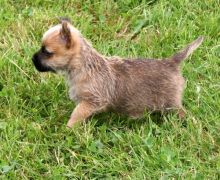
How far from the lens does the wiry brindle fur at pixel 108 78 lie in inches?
192

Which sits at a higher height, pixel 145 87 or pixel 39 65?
pixel 39 65

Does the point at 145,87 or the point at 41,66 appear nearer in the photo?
the point at 41,66

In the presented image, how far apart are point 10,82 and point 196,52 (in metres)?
1.77

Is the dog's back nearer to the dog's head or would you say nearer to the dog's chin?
the dog's head

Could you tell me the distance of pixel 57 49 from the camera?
4.84 m

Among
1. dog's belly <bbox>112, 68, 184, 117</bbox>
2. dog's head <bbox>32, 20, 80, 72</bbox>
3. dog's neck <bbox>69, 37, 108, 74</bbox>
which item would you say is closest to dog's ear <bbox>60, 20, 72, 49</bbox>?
dog's head <bbox>32, 20, 80, 72</bbox>

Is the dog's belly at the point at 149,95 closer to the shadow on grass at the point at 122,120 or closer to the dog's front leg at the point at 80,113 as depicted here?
the shadow on grass at the point at 122,120

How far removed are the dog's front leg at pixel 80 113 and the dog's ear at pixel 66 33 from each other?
49 cm

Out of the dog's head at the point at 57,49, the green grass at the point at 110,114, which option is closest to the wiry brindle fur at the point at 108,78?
the dog's head at the point at 57,49

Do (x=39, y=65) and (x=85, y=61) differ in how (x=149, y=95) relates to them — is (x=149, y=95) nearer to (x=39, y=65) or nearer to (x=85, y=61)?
(x=85, y=61)

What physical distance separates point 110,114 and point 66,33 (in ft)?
2.69

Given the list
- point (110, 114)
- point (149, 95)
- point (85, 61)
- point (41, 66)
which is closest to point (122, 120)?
point (110, 114)

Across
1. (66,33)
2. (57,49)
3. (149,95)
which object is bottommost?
(149,95)

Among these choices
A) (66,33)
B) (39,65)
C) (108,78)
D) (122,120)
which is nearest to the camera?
(66,33)
